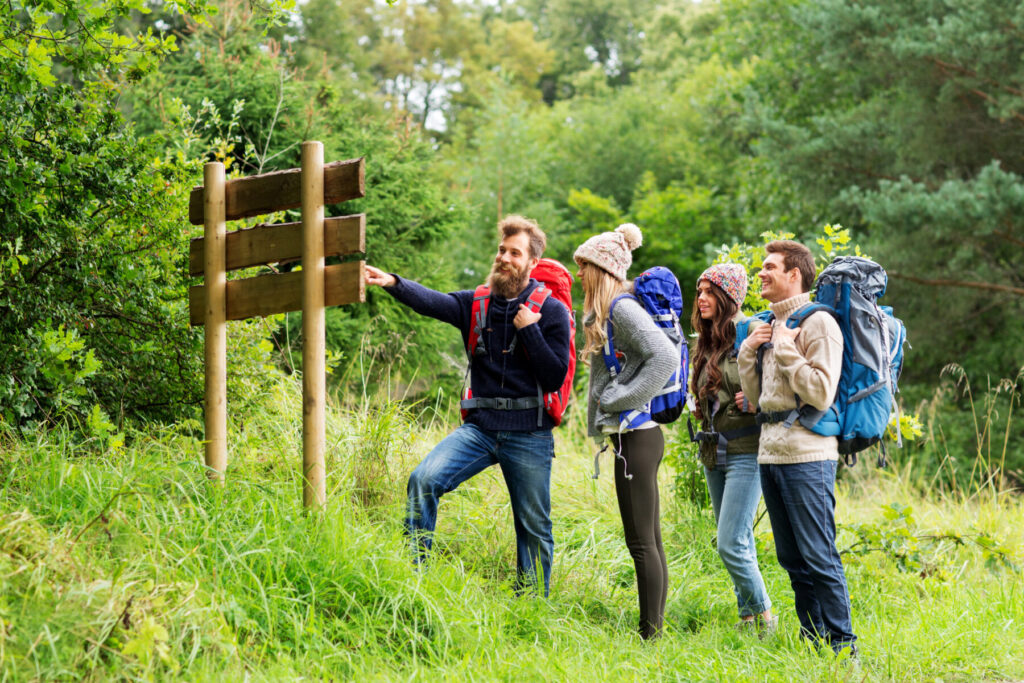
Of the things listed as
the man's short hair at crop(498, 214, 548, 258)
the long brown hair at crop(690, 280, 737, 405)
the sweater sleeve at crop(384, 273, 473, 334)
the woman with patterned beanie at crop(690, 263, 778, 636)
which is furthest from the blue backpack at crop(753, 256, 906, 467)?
the sweater sleeve at crop(384, 273, 473, 334)

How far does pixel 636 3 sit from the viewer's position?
43.3 meters

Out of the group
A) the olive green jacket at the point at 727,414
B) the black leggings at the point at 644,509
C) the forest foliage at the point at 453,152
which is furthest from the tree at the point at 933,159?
the black leggings at the point at 644,509

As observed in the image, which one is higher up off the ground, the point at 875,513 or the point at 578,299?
the point at 578,299

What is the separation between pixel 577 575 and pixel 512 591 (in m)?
0.94

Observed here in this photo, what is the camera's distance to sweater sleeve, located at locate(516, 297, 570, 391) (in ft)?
14.4

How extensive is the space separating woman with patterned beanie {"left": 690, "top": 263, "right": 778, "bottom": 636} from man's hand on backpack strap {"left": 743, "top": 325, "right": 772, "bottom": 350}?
19 centimetres

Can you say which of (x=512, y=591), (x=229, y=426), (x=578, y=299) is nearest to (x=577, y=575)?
(x=512, y=591)

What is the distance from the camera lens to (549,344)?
449cm

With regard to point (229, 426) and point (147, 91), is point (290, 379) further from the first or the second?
point (147, 91)

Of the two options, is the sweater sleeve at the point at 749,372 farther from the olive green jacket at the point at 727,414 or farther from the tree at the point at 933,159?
the tree at the point at 933,159

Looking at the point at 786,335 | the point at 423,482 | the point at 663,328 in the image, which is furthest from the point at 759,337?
the point at 423,482

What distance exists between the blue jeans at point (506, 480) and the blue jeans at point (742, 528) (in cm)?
88

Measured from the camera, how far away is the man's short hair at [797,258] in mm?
4383

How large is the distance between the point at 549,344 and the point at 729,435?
1.07 m
